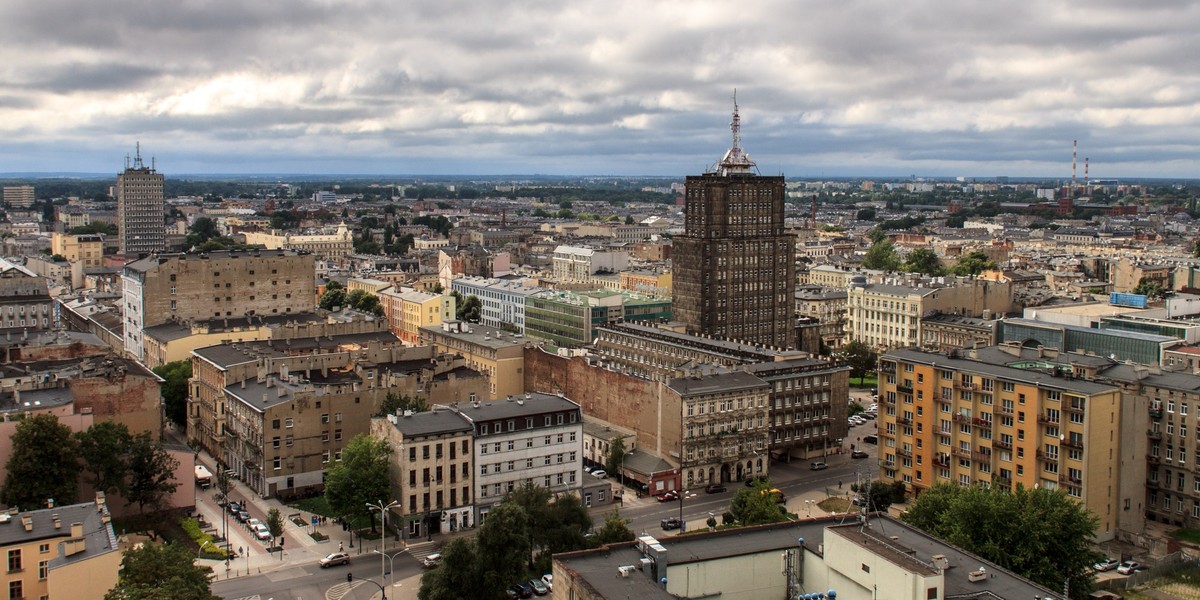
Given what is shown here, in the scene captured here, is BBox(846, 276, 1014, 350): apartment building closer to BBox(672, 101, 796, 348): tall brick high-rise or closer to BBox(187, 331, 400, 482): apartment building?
BBox(672, 101, 796, 348): tall brick high-rise

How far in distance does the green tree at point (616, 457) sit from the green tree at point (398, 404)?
16.7m

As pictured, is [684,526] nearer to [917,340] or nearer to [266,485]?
[266,485]

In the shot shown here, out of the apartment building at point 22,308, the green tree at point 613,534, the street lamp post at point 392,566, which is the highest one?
the apartment building at point 22,308

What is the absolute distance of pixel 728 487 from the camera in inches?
3893

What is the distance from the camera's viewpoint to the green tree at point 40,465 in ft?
250

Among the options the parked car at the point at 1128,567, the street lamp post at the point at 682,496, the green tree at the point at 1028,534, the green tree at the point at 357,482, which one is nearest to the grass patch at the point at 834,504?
the street lamp post at the point at 682,496

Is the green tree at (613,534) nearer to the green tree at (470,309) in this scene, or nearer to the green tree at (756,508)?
the green tree at (756,508)

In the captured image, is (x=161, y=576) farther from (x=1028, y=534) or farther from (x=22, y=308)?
(x=22, y=308)

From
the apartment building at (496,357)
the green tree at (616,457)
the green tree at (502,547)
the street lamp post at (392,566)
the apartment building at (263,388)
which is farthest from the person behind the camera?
the apartment building at (496,357)

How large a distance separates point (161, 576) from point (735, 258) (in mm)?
93642

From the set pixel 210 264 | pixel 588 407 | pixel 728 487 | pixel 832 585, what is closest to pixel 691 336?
pixel 588 407

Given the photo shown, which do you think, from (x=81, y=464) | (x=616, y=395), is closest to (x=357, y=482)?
(x=81, y=464)

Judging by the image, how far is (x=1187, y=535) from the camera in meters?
82.9

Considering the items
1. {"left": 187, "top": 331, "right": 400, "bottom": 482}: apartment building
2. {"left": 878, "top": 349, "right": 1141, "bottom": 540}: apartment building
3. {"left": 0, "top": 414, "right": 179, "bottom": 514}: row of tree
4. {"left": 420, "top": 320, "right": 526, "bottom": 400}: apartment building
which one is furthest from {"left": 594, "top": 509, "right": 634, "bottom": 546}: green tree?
{"left": 420, "top": 320, "right": 526, "bottom": 400}: apartment building
